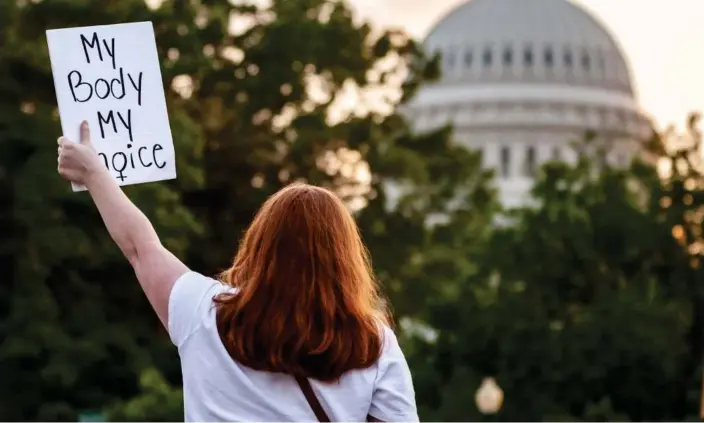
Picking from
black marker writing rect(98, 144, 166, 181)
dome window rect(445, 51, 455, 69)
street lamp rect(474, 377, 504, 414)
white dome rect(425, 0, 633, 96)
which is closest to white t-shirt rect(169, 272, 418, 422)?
black marker writing rect(98, 144, 166, 181)

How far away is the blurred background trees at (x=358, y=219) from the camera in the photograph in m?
22.0

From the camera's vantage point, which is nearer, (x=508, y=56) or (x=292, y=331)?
(x=292, y=331)

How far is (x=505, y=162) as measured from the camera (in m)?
111

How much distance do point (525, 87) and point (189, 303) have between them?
11282 centimetres

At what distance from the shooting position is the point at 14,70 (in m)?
22.6

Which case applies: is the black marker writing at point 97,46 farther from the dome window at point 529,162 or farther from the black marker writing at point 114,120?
the dome window at point 529,162

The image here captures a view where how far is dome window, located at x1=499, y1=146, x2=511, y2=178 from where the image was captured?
110 meters

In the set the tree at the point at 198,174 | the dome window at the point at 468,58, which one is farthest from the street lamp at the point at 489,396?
the dome window at the point at 468,58

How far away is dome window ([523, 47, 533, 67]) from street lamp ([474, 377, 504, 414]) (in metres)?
94.5

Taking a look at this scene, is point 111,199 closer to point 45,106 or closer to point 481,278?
point 45,106

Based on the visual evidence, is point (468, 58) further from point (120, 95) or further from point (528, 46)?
point (120, 95)

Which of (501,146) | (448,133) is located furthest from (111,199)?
(501,146)

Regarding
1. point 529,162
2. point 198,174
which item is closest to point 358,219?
point 198,174

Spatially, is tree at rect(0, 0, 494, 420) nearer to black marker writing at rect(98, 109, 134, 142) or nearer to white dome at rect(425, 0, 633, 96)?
black marker writing at rect(98, 109, 134, 142)
